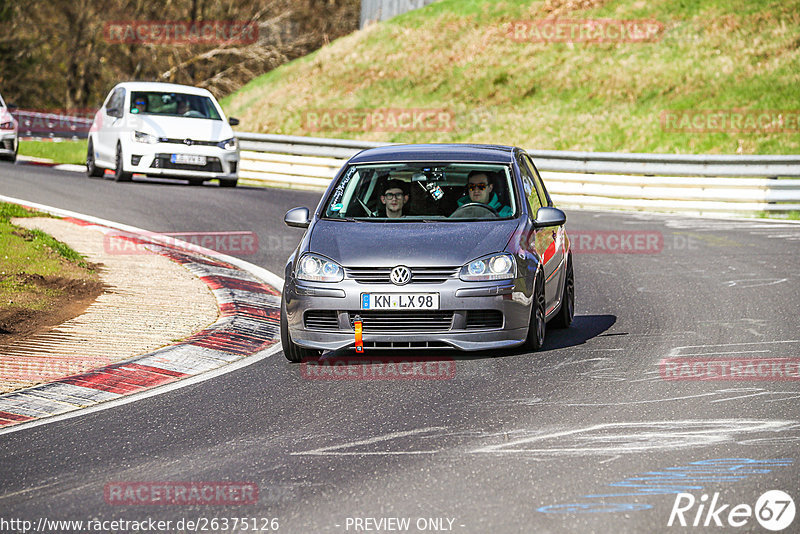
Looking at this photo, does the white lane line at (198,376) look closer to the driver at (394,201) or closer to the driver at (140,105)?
the driver at (394,201)

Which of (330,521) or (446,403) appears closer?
(330,521)

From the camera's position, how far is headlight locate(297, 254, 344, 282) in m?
8.69

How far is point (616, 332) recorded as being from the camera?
33.3 ft

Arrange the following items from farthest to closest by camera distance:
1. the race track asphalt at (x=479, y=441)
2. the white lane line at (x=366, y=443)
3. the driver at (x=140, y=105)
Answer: the driver at (x=140, y=105), the white lane line at (x=366, y=443), the race track asphalt at (x=479, y=441)

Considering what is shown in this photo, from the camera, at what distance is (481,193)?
32.1 ft

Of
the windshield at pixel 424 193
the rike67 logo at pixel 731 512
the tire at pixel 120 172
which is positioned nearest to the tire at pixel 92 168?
the tire at pixel 120 172

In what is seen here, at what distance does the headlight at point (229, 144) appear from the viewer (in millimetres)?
22141

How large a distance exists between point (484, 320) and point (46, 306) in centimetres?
→ 415

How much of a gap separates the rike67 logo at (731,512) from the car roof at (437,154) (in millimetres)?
4938

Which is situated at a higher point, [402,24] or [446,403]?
[402,24]

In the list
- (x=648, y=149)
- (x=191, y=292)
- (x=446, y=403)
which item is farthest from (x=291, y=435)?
(x=648, y=149)

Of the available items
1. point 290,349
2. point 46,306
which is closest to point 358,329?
point 290,349

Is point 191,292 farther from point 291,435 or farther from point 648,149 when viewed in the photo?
point 648,149

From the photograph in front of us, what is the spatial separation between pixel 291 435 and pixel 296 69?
114 feet
